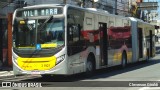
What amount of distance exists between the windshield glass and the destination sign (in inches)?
11.2

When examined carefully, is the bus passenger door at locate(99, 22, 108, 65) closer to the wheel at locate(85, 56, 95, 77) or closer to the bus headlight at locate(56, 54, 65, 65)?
the wheel at locate(85, 56, 95, 77)

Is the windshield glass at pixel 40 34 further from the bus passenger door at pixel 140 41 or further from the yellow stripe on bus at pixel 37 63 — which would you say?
the bus passenger door at pixel 140 41

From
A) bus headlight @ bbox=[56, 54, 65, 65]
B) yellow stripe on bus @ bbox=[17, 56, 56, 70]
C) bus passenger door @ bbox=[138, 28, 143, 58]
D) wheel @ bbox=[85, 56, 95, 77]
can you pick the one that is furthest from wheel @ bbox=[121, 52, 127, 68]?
yellow stripe on bus @ bbox=[17, 56, 56, 70]

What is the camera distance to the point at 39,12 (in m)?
16.8

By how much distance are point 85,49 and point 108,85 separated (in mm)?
3169

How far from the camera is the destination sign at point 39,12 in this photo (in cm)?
1645

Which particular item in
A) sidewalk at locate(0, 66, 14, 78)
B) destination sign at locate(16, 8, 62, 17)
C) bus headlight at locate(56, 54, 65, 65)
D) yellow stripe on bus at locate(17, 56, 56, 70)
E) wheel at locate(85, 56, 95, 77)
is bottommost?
sidewalk at locate(0, 66, 14, 78)

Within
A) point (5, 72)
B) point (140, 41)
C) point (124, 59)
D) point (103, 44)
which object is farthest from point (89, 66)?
point (140, 41)

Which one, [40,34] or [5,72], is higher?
[40,34]

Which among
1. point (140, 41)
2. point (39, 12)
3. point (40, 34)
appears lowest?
point (140, 41)

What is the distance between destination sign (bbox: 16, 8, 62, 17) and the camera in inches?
648

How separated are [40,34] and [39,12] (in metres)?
0.98

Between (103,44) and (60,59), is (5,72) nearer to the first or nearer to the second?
(103,44)

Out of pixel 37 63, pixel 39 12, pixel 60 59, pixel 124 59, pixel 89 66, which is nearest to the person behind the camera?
pixel 60 59
